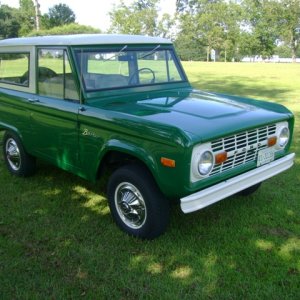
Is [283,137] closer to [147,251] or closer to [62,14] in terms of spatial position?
[147,251]

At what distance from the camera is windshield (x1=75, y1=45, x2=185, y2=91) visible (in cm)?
416

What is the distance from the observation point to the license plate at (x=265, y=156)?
149 inches

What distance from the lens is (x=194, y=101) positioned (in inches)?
162

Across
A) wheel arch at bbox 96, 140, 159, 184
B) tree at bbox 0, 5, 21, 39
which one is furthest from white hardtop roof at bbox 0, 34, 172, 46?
tree at bbox 0, 5, 21, 39

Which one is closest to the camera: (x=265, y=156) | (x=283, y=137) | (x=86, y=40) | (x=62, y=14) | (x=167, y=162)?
(x=167, y=162)

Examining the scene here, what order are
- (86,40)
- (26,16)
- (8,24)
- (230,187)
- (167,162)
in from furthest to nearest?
(26,16)
(8,24)
(86,40)
(230,187)
(167,162)

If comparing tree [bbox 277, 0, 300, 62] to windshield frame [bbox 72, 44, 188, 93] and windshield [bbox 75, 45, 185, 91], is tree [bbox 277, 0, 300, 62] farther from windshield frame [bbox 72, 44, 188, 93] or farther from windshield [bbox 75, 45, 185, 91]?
windshield [bbox 75, 45, 185, 91]

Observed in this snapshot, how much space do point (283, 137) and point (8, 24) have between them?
70.1m

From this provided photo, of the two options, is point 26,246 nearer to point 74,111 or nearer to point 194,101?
point 74,111

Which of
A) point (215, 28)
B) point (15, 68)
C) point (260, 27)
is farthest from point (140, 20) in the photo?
point (15, 68)

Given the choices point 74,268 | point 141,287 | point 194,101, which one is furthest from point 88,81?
point 141,287

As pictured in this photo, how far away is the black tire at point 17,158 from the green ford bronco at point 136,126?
24 mm

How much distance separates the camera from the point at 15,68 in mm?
5301

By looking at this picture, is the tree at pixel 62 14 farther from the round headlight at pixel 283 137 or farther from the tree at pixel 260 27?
the round headlight at pixel 283 137
